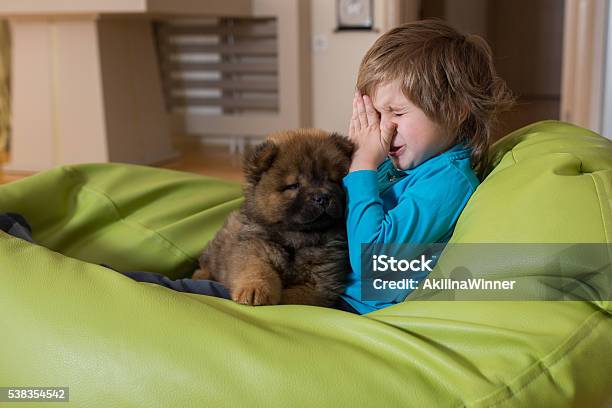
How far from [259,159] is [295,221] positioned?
15cm

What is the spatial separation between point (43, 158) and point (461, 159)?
3.45m

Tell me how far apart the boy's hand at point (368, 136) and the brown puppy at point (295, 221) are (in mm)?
38

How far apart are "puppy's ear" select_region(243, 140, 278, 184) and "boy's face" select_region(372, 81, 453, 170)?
0.80ft

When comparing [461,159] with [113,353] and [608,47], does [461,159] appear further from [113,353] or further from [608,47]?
[608,47]

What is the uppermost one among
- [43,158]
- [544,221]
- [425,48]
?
[425,48]

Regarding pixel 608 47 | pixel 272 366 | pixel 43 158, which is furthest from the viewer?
pixel 43 158

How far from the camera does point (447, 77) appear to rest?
4.85 feet

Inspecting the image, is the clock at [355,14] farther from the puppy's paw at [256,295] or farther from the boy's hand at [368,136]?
the puppy's paw at [256,295]

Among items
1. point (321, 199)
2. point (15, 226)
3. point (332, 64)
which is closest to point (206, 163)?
point (332, 64)

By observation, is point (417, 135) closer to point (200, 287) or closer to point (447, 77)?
point (447, 77)

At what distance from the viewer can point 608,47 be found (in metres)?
3.47

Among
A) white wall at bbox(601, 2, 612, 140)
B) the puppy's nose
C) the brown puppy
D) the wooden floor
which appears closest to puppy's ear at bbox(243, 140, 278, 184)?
the brown puppy

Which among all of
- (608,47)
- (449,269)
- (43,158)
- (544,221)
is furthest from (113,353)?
(43,158)

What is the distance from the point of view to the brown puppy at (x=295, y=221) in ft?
4.75
